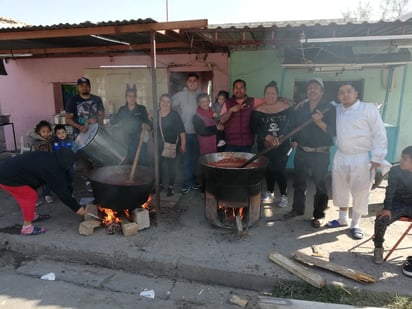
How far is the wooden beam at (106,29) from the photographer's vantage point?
363cm

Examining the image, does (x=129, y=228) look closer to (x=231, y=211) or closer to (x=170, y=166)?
(x=231, y=211)

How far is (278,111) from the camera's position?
4684mm

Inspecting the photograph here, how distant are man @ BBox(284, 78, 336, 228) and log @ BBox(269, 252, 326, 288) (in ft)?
3.51

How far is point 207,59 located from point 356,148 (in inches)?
163

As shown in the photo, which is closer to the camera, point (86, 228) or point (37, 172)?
point (37, 172)

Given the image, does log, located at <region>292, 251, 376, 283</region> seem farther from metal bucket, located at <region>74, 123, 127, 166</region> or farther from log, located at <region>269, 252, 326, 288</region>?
metal bucket, located at <region>74, 123, 127, 166</region>

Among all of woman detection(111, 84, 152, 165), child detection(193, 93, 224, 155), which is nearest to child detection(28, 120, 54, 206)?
woman detection(111, 84, 152, 165)

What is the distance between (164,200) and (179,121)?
1.34 meters

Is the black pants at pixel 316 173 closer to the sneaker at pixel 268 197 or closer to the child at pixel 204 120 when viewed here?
the sneaker at pixel 268 197

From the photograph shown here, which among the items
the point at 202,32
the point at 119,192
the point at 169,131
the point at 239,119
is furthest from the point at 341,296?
the point at 202,32

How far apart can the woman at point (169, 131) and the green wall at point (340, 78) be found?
7.21ft

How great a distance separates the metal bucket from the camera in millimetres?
4340

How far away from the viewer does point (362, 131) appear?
12.3 feet

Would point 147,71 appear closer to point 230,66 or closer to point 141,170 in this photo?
point 230,66
